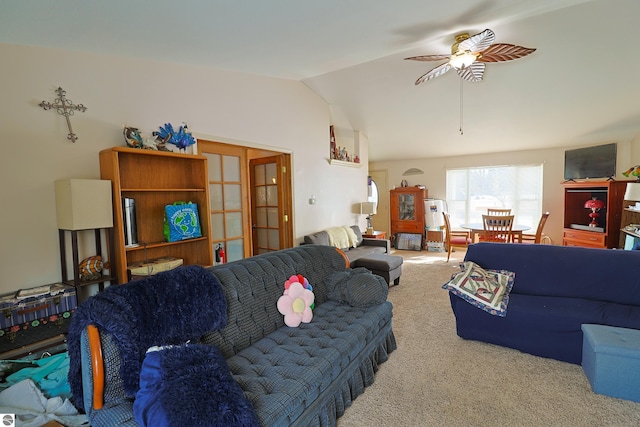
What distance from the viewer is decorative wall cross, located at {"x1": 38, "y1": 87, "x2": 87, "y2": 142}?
7.01 ft

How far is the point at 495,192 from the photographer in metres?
6.57

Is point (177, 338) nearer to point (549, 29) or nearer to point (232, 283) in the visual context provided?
point (232, 283)

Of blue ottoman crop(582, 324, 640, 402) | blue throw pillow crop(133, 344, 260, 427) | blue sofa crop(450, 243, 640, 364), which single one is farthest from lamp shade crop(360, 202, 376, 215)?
blue throw pillow crop(133, 344, 260, 427)

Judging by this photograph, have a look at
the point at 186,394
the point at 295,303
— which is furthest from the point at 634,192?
the point at 186,394

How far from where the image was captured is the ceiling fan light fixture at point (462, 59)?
9.11 ft

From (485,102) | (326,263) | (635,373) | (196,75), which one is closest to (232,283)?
(326,263)

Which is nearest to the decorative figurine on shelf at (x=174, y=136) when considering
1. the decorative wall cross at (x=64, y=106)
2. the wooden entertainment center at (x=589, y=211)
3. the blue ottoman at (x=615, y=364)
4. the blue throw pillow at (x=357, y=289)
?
the decorative wall cross at (x=64, y=106)

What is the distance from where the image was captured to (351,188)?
5.68 m

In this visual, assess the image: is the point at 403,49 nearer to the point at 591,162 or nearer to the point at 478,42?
the point at 478,42

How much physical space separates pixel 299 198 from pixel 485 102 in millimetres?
3104

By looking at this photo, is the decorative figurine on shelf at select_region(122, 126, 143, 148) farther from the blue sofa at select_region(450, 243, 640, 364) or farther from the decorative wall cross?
the blue sofa at select_region(450, 243, 640, 364)

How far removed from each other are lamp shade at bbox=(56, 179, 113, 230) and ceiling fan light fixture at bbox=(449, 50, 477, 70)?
3101mm

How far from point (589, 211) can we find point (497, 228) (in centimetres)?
217

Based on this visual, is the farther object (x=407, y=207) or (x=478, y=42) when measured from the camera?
(x=407, y=207)
